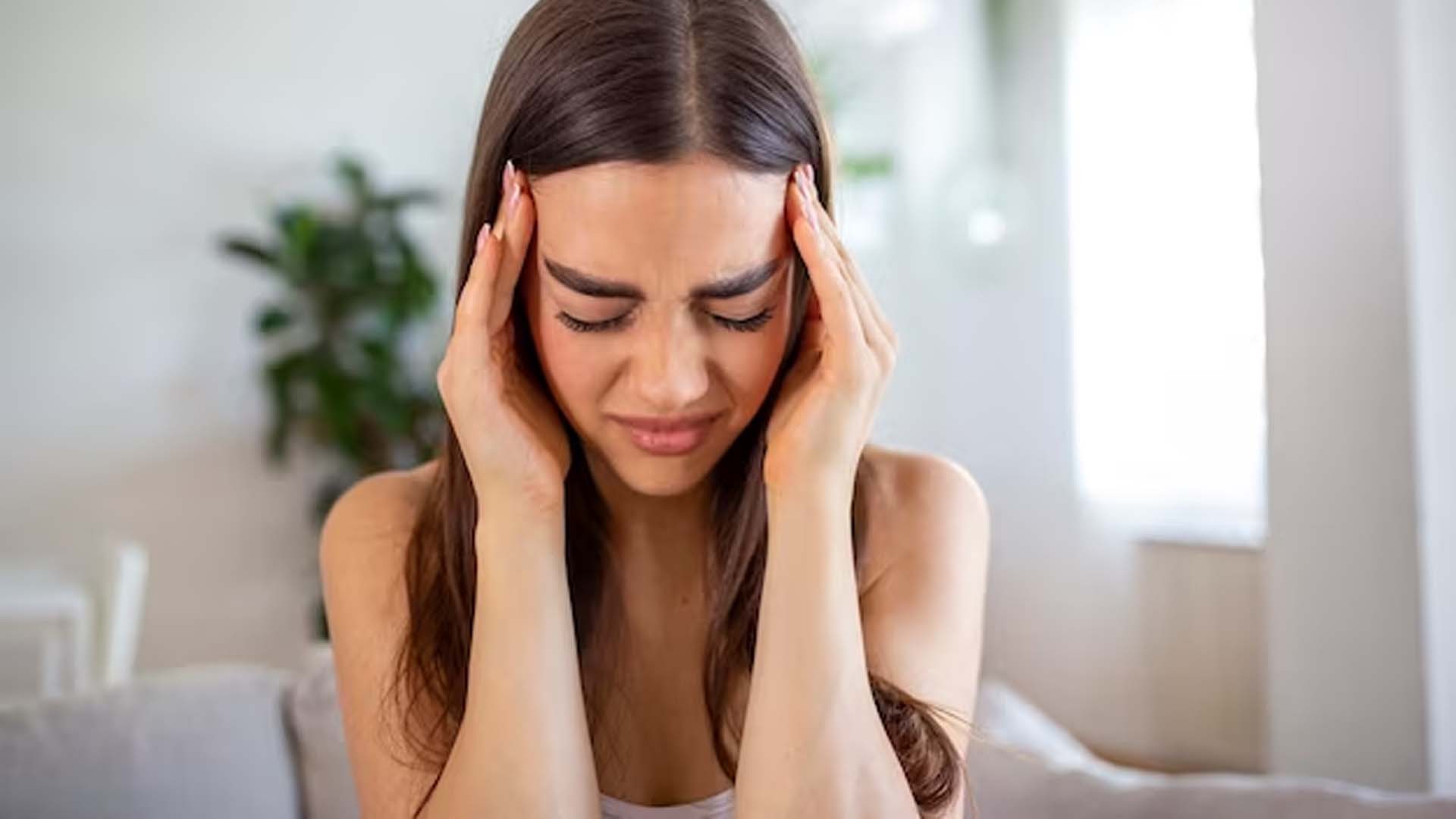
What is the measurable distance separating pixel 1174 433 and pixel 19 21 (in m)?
3.52

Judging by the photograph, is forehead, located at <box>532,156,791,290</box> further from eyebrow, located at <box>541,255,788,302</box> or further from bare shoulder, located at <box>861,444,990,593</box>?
bare shoulder, located at <box>861,444,990,593</box>

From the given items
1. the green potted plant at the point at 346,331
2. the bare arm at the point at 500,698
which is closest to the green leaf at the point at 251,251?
the green potted plant at the point at 346,331

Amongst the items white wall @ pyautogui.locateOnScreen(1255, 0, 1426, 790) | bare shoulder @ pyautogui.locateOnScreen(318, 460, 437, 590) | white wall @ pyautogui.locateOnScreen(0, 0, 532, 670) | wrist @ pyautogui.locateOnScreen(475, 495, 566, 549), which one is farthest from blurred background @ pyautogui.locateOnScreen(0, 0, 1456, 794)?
wrist @ pyautogui.locateOnScreen(475, 495, 566, 549)

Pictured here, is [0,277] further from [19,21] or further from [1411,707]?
[1411,707]

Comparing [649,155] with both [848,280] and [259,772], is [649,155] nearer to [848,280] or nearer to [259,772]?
[848,280]

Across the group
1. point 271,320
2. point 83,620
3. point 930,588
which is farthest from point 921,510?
point 271,320

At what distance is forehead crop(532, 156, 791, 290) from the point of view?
1.11 meters

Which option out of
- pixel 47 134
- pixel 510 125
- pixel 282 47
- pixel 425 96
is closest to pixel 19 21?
pixel 47 134

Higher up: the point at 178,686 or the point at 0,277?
the point at 0,277

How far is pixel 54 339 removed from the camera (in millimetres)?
4102

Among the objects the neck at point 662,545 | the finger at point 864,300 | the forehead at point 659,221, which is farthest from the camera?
the neck at point 662,545

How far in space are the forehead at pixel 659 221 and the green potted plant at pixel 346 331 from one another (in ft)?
10.4

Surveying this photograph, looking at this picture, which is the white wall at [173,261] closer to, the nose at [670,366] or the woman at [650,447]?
the woman at [650,447]

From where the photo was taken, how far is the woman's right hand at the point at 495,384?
1.18 meters
